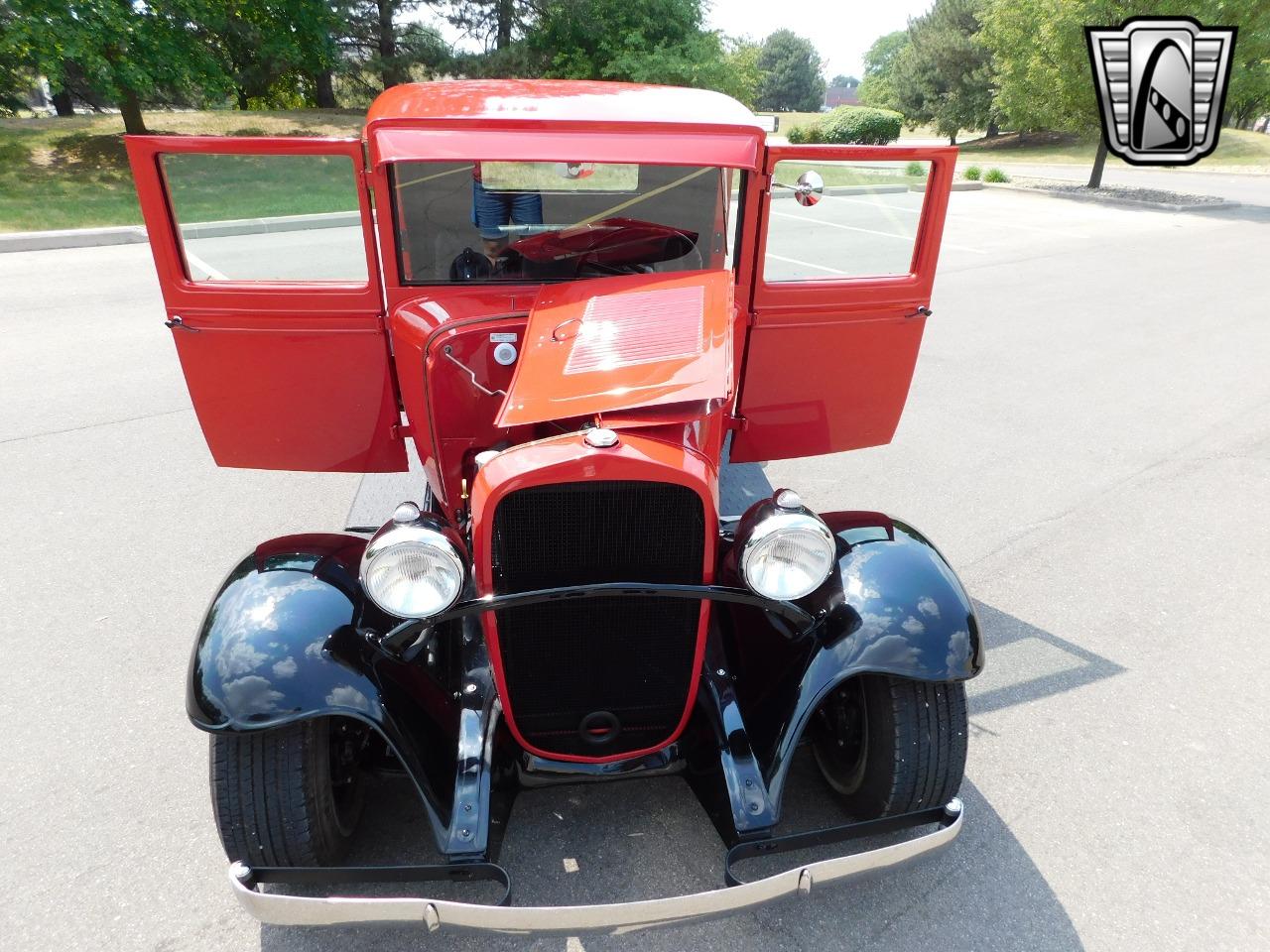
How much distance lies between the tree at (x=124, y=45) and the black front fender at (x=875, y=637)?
50.2 ft

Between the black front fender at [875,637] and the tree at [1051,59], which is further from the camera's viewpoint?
the tree at [1051,59]

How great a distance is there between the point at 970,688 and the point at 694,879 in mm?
1433

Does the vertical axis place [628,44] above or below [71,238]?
above

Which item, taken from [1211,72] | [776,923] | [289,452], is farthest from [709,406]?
[1211,72]

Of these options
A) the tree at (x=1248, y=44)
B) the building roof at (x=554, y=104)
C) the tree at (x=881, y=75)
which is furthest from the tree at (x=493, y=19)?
the tree at (x=881, y=75)

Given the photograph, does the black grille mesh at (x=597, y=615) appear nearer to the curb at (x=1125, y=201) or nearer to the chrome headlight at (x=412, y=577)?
the chrome headlight at (x=412, y=577)

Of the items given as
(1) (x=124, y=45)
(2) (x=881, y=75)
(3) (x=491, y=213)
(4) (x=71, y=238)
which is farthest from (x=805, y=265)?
(2) (x=881, y=75)

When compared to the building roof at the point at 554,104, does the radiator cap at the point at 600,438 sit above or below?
below

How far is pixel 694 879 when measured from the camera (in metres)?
2.41

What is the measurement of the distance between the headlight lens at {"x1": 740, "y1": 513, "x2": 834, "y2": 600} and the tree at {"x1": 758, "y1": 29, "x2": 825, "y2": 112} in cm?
7252

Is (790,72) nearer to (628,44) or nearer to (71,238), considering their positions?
(628,44)

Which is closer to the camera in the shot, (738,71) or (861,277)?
(861,277)

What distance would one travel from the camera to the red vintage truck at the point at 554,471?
6.74 ft

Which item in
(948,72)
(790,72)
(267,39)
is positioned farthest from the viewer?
(790,72)
